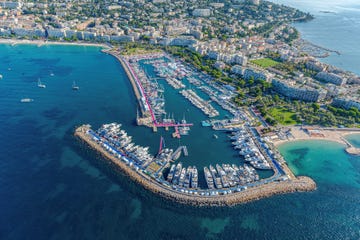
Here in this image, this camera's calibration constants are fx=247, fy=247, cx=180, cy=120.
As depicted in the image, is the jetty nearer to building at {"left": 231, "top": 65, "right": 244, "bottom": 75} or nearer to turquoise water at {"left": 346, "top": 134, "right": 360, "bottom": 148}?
building at {"left": 231, "top": 65, "right": 244, "bottom": 75}

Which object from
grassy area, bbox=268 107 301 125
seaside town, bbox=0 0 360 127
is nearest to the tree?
seaside town, bbox=0 0 360 127

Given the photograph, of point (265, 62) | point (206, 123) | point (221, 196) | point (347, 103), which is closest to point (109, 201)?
point (221, 196)

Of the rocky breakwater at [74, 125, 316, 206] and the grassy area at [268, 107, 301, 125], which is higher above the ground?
the grassy area at [268, 107, 301, 125]

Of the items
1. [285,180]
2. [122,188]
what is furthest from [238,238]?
[122,188]

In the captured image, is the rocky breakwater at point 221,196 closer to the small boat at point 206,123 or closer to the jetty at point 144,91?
the jetty at point 144,91

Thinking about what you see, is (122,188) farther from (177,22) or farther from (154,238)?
(177,22)

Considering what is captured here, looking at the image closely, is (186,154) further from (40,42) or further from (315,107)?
(40,42)

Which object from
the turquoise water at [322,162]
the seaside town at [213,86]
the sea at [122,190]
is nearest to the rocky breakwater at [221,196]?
the seaside town at [213,86]
